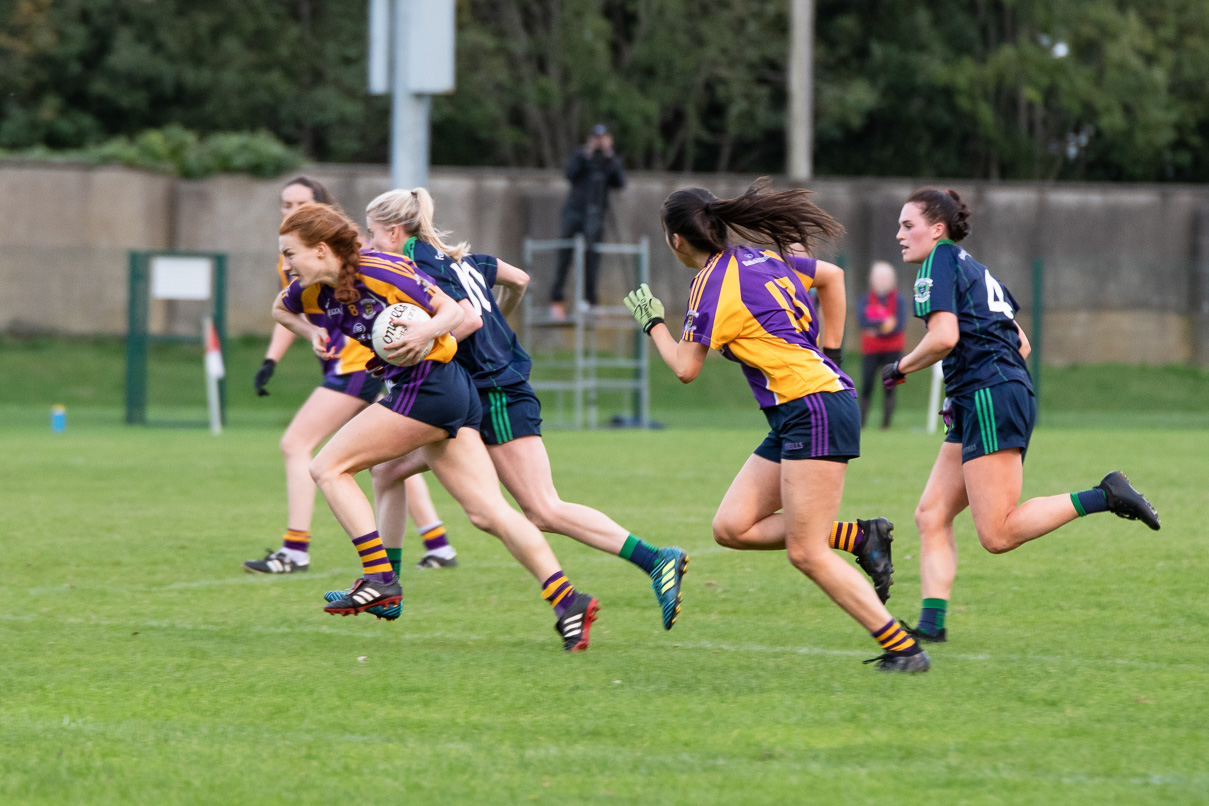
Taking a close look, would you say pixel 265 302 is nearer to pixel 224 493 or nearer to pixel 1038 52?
pixel 224 493

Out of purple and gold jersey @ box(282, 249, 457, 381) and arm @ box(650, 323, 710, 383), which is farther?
purple and gold jersey @ box(282, 249, 457, 381)

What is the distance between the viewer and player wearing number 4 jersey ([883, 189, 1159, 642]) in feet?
19.0

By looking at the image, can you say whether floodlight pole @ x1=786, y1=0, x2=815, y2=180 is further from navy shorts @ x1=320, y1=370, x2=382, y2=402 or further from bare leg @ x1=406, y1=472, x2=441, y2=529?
navy shorts @ x1=320, y1=370, x2=382, y2=402

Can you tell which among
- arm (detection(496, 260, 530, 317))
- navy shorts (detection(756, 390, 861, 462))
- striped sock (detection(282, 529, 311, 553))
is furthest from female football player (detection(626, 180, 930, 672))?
striped sock (detection(282, 529, 311, 553))

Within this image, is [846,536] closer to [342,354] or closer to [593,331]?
[342,354]

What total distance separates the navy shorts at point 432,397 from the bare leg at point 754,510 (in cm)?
106

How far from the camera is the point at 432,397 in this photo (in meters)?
5.83

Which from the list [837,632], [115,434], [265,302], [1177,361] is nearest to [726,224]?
[837,632]

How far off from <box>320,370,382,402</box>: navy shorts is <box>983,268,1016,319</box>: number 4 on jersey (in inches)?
134

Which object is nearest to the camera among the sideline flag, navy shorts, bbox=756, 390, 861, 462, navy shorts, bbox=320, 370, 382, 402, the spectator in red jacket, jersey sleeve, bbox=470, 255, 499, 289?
navy shorts, bbox=756, 390, 861, 462

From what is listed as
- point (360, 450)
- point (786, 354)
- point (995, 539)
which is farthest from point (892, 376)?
point (360, 450)

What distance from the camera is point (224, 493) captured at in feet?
38.7

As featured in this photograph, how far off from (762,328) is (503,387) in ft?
4.74

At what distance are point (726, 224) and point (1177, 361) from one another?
21305 mm
